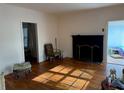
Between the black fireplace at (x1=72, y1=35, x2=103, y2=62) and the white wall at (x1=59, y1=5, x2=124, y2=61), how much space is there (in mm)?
212

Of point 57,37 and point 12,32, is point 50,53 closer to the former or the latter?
point 57,37

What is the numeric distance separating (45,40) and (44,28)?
58 cm

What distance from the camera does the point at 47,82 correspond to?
3551mm

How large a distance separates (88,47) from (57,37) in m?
1.82

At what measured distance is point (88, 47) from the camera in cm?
591

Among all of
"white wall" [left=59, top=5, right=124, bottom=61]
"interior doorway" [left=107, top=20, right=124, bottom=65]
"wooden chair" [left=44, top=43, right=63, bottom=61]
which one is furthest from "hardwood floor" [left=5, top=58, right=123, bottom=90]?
"interior doorway" [left=107, top=20, right=124, bottom=65]

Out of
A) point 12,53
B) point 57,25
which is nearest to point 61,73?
point 12,53

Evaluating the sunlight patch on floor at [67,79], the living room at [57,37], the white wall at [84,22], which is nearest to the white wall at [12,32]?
the living room at [57,37]

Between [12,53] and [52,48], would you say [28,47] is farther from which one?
[12,53]

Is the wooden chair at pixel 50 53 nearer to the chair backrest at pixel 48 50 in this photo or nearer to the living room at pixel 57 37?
the chair backrest at pixel 48 50

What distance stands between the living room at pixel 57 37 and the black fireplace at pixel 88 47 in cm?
15

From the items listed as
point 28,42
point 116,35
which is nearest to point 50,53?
point 28,42

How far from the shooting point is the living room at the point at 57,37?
3670 mm

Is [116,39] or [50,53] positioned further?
[116,39]
